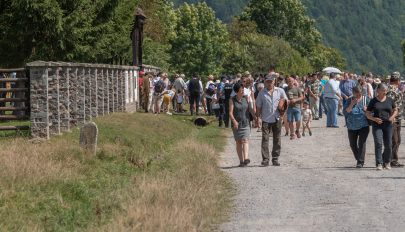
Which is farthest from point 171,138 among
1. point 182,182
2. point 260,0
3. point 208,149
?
point 260,0

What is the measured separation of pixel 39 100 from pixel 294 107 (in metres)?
9.13

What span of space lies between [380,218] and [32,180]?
550 centimetres

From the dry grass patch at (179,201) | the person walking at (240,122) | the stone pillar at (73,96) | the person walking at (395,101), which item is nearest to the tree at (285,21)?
the stone pillar at (73,96)

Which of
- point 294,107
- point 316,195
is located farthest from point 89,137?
point 294,107

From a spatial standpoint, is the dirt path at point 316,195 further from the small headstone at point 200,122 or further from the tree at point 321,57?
the tree at point 321,57

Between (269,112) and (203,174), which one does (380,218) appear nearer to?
(203,174)

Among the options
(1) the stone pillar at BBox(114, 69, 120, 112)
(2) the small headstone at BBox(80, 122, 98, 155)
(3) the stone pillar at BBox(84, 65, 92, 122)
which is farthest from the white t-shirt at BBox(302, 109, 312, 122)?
(2) the small headstone at BBox(80, 122, 98, 155)

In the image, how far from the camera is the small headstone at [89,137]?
68.2 feet

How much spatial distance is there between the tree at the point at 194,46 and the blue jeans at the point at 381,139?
348ft

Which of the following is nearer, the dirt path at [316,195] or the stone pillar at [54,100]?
the dirt path at [316,195]

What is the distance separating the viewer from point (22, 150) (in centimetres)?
1911

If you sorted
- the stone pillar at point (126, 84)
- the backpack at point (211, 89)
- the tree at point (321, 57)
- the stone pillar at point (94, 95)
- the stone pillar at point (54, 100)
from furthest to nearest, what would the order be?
1. the tree at point (321, 57)
2. the backpack at point (211, 89)
3. the stone pillar at point (126, 84)
4. the stone pillar at point (94, 95)
5. the stone pillar at point (54, 100)

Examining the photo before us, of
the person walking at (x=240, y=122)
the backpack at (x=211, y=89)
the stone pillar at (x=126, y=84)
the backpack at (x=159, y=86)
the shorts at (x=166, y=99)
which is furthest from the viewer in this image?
the backpack at (x=211, y=89)

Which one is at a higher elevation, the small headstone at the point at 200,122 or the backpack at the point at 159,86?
the backpack at the point at 159,86
